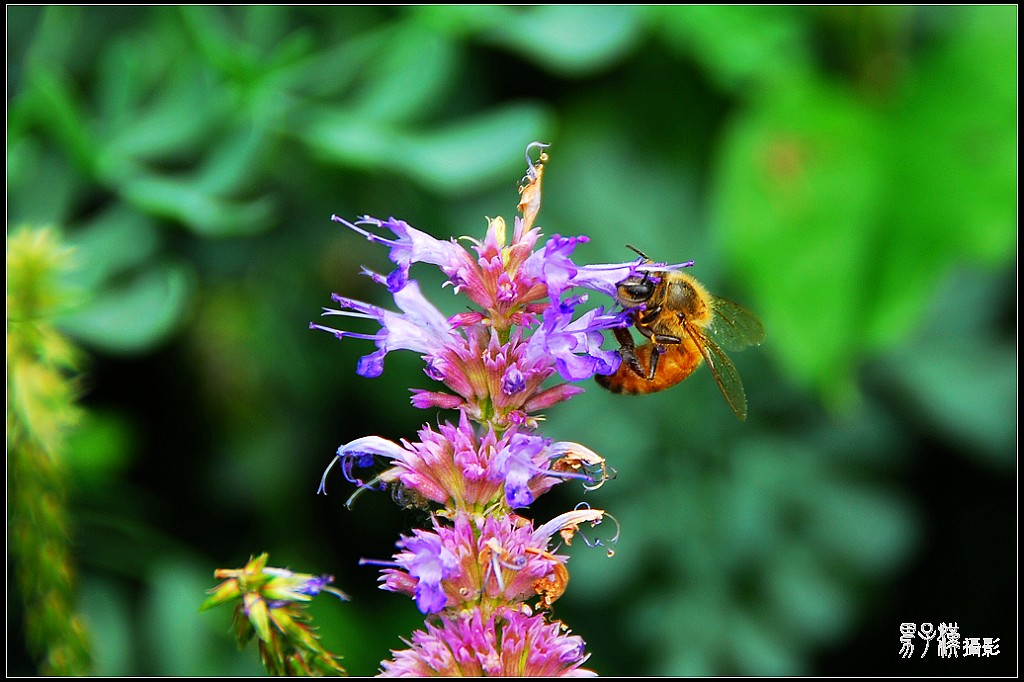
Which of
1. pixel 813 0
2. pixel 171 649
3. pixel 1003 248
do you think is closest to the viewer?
pixel 171 649

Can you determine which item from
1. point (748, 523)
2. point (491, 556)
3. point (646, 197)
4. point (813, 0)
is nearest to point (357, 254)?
point (646, 197)

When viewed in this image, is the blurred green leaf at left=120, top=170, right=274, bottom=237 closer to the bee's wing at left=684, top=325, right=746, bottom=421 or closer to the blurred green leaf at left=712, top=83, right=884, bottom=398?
the bee's wing at left=684, top=325, right=746, bottom=421

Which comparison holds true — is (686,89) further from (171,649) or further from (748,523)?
(171,649)

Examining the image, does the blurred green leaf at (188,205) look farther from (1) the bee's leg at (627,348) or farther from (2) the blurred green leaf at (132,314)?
(1) the bee's leg at (627,348)

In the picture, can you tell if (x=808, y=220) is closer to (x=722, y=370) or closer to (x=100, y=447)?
(x=722, y=370)

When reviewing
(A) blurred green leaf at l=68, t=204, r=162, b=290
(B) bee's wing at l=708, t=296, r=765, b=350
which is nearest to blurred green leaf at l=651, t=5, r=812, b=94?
(B) bee's wing at l=708, t=296, r=765, b=350

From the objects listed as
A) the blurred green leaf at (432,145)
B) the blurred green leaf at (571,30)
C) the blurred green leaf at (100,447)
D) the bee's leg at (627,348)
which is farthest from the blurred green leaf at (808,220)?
the blurred green leaf at (100,447)
